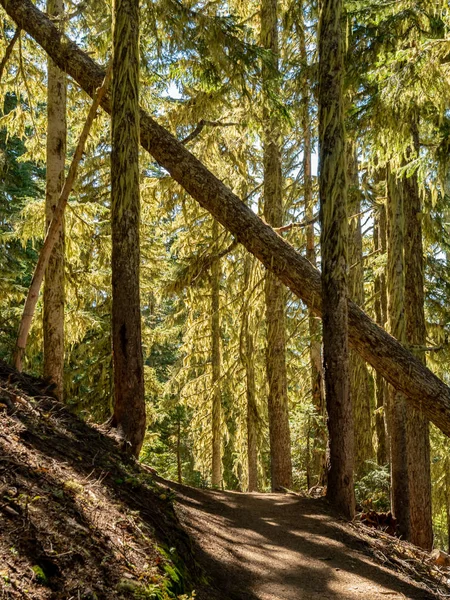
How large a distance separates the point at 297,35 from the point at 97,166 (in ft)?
19.4

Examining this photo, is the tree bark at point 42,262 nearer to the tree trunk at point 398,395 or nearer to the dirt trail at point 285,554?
the dirt trail at point 285,554

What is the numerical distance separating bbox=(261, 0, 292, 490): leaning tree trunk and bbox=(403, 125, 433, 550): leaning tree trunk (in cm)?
230

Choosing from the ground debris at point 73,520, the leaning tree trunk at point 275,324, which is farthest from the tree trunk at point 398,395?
the ground debris at point 73,520

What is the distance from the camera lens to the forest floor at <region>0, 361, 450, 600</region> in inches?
119

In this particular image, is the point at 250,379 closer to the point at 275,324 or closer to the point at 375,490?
the point at 275,324

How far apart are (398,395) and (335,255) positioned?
11.2ft

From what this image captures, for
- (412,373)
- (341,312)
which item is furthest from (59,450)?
(412,373)

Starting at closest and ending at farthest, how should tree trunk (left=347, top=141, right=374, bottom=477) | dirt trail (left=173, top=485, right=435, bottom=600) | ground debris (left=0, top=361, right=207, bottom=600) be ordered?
ground debris (left=0, top=361, right=207, bottom=600) → dirt trail (left=173, top=485, right=435, bottom=600) → tree trunk (left=347, top=141, right=374, bottom=477)

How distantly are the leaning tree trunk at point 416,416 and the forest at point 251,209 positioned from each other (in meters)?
0.04

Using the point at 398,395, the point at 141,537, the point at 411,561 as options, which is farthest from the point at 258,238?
the point at 141,537

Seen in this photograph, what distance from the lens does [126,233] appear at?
7012mm

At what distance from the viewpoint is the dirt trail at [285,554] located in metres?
5.02

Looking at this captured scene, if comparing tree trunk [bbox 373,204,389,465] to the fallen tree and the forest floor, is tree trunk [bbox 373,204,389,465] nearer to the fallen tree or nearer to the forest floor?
the fallen tree

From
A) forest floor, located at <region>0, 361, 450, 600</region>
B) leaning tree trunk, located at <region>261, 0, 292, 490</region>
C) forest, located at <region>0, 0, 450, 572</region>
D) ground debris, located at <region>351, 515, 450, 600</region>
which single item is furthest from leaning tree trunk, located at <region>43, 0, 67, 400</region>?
ground debris, located at <region>351, 515, 450, 600</region>
